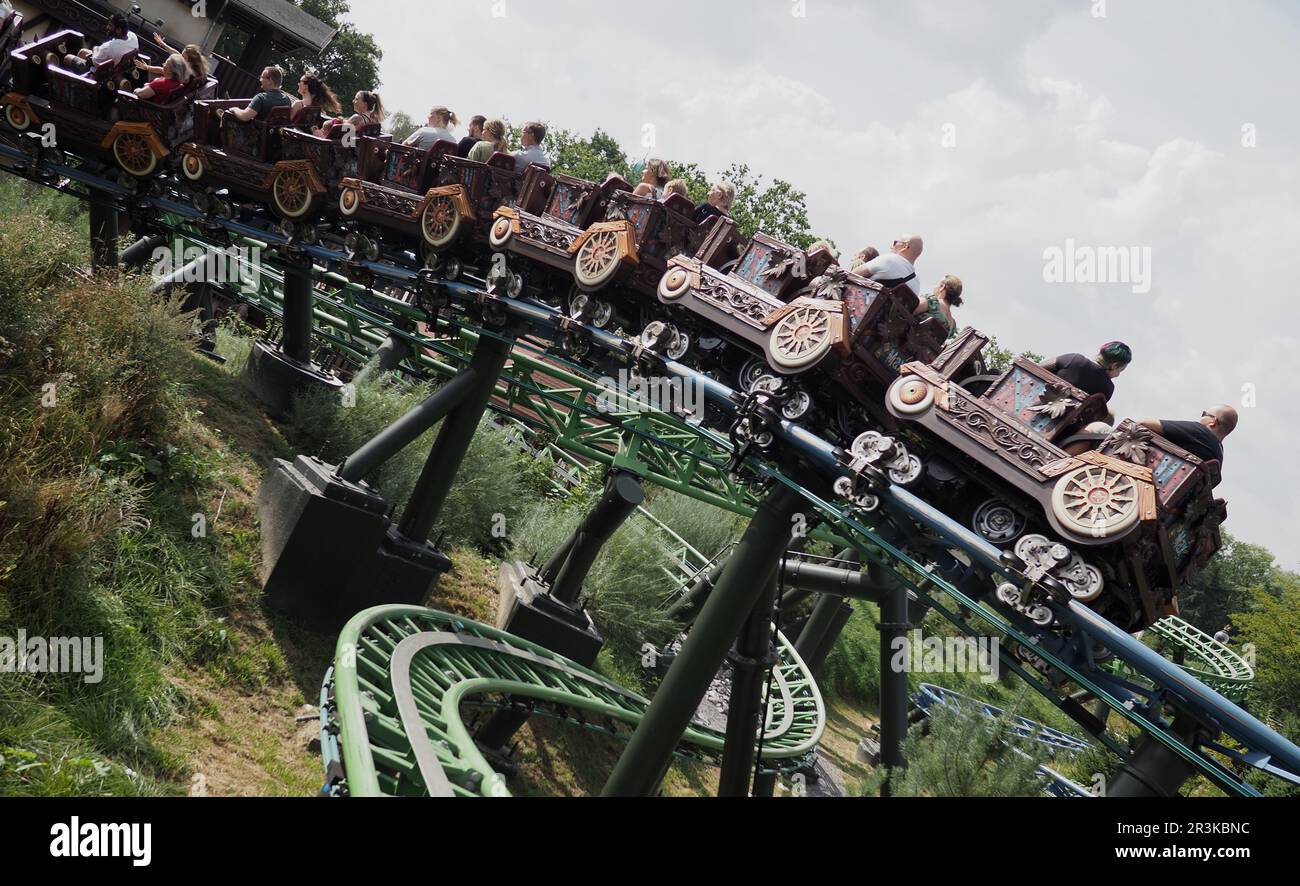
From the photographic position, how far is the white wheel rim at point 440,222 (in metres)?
7.39

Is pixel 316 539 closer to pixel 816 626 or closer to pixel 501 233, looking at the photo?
pixel 501 233

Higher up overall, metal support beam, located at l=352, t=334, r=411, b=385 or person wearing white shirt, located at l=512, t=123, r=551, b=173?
person wearing white shirt, located at l=512, t=123, r=551, b=173

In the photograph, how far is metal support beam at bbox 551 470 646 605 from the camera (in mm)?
8305

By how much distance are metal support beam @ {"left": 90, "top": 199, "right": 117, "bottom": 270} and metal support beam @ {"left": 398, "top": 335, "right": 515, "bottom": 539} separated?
440 cm

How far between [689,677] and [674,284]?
2.41 m

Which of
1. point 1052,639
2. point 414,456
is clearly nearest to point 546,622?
point 414,456

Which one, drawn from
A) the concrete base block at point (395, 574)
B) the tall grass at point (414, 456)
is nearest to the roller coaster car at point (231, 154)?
the tall grass at point (414, 456)

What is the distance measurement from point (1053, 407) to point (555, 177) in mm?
4245

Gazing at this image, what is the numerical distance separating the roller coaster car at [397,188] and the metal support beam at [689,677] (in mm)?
3982

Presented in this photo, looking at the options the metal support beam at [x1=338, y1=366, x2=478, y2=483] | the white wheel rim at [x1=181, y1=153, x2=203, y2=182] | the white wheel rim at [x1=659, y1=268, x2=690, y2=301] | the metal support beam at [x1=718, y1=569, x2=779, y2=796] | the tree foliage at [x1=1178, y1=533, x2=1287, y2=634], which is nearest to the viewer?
the metal support beam at [x1=718, y1=569, x2=779, y2=796]

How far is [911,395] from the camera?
4770mm

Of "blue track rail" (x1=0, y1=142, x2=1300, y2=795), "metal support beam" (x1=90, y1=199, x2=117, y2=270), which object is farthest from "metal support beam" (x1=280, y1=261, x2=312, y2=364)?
"blue track rail" (x1=0, y1=142, x2=1300, y2=795)

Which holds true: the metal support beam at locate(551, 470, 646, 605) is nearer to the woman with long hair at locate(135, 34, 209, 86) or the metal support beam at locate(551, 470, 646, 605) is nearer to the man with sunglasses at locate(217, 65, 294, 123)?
the man with sunglasses at locate(217, 65, 294, 123)

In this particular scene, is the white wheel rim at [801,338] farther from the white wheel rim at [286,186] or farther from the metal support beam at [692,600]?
the metal support beam at [692,600]
